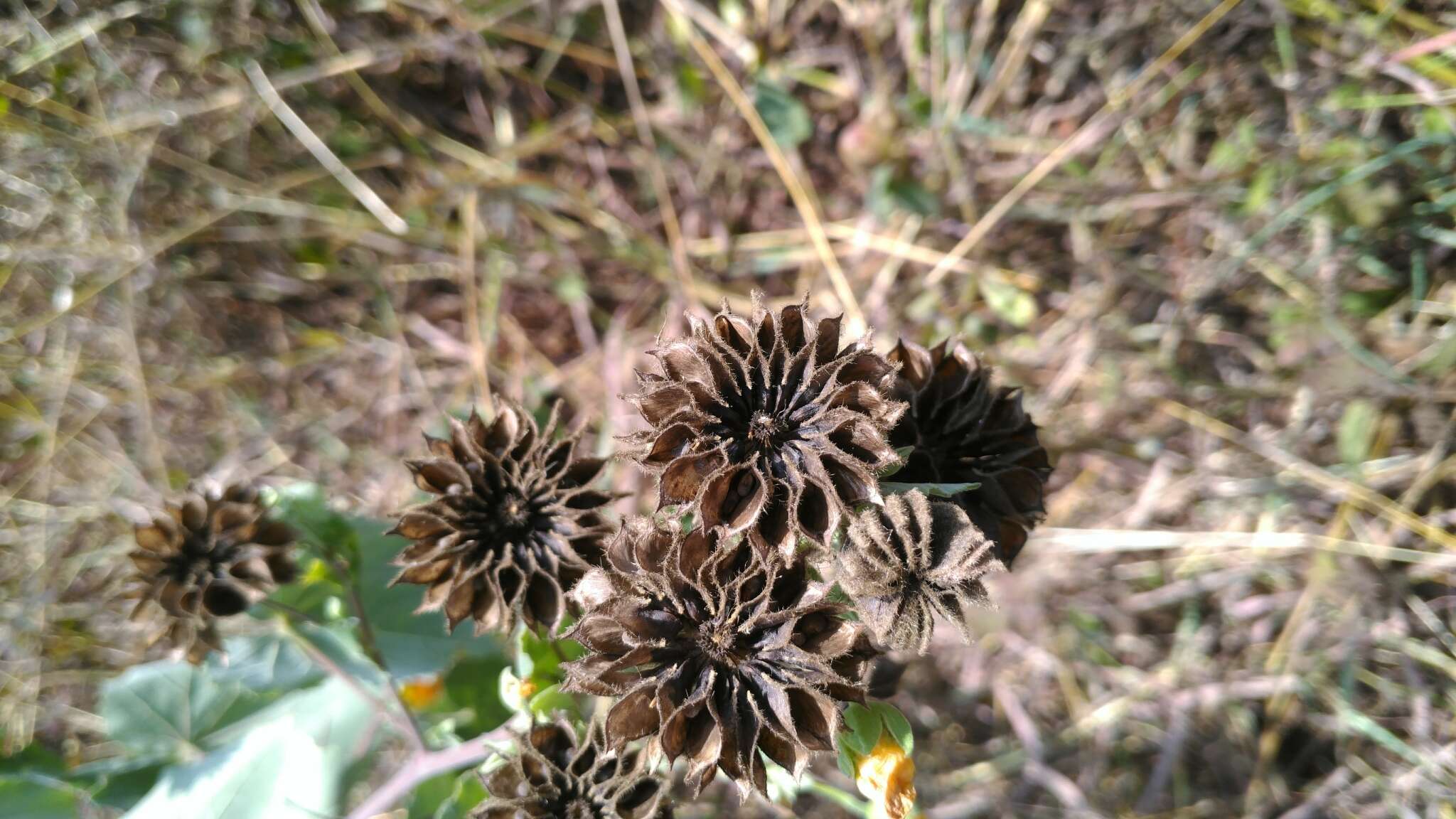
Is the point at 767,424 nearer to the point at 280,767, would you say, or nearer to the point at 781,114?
the point at 280,767

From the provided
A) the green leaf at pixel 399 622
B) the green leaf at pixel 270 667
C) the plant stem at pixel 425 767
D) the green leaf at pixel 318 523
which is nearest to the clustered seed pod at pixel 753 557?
the plant stem at pixel 425 767

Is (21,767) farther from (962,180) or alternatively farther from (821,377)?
(962,180)

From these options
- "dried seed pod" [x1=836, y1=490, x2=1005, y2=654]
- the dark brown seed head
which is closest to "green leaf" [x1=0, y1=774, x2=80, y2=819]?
the dark brown seed head

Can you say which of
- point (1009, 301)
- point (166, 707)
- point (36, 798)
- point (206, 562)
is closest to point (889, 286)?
point (1009, 301)

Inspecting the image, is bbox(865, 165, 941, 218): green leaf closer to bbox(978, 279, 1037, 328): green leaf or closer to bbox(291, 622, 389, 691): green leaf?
bbox(978, 279, 1037, 328): green leaf

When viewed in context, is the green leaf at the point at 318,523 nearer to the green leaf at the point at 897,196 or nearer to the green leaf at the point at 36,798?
the green leaf at the point at 36,798

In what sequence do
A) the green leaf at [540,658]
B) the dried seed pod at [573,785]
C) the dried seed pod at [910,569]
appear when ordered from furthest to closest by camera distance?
the green leaf at [540,658] → the dried seed pod at [573,785] → the dried seed pod at [910,569]
